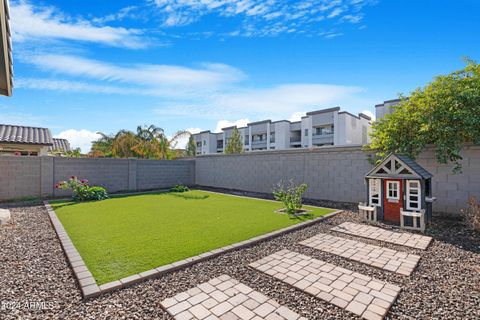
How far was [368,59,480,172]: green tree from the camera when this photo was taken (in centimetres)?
610

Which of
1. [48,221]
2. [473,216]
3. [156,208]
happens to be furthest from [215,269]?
[473,216]

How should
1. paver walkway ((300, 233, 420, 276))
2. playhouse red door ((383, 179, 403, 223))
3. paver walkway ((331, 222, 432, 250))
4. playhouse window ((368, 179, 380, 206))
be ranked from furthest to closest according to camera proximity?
playhouse window ((368, 179, 380, 206))
playhouse red door ((383, 179, 403, 223))
paver walkway ((331, 222, 432, 250))
paver walkway ((300, 233, 420, 276))

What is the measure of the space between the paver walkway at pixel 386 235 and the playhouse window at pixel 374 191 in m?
0.85

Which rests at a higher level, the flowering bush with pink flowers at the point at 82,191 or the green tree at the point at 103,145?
the green tree at the point at 103,145

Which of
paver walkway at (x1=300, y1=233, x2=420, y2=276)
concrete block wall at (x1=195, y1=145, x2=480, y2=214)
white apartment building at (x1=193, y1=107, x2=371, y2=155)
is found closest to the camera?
paver walkway at (x1=300, y1=233, x2=420, y2=276)

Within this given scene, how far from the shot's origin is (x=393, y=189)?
250 inches

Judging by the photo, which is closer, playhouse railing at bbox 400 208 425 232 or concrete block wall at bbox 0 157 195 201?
playhouse railing at bbox 400 208 425 232

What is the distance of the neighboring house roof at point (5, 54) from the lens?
400cm

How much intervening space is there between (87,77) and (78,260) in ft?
23.9

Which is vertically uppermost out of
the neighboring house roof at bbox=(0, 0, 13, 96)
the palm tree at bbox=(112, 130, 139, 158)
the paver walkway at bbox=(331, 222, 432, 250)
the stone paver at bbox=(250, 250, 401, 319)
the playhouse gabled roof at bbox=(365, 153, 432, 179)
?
the neighboring house roof at bbox=(0, 0, 13, 96)

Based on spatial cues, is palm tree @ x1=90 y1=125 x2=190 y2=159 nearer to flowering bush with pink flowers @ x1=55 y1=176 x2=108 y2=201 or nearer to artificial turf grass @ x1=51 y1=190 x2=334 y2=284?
flowering bush with pink flowers @ x1=55 y1=176 x2=108 y2=201

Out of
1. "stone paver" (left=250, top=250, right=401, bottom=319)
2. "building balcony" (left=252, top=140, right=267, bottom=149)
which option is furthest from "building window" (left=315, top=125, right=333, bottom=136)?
"stone paver" (left=250, top=250, right=401, bottom=319)

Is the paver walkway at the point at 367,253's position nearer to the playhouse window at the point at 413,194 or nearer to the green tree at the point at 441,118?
the playhouse window at the point at 413,194

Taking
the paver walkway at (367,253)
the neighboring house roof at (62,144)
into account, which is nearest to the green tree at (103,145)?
the neighboring house roof at (62,144)
